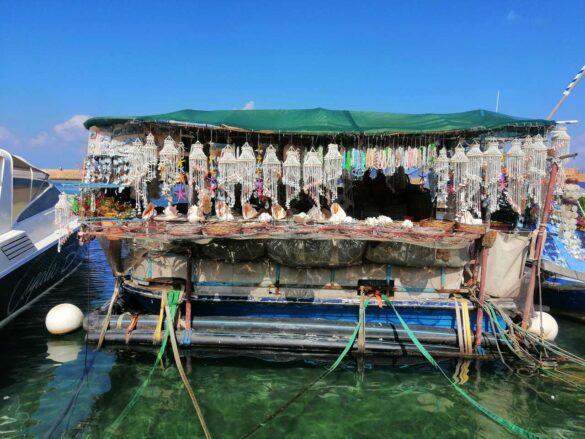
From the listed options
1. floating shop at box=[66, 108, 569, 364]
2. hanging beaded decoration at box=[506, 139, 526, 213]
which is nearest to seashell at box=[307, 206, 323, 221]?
floating shop at box=[66, 108, 569, 364]

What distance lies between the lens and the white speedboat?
24.7ft

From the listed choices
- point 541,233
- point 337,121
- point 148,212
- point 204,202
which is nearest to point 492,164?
point 541,233

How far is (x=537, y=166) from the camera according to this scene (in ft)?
19.8

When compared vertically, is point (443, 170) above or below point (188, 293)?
above

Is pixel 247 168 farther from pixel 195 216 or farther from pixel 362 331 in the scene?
pixel 362 331

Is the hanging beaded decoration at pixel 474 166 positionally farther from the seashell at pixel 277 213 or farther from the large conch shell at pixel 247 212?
the large conch shell at pixel 247 212

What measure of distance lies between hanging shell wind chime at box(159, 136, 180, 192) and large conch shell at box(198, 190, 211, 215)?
581 mm

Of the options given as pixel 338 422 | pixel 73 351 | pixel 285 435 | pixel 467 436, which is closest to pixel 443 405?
pixel 467 436

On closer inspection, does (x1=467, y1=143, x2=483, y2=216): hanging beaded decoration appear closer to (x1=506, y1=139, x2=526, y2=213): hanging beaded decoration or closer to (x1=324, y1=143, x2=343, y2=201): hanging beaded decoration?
(x1=506, y1=139, x2=526, y2=213): hanging beaded decoration

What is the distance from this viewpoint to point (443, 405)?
5129 mm

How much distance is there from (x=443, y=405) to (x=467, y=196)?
3.30 m

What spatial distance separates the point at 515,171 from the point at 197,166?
518cm

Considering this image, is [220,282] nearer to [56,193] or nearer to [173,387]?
[173,387]

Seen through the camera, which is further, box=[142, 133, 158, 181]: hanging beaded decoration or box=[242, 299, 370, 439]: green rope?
box=[142, 133, 158, 181]: hanging beaded decoration
